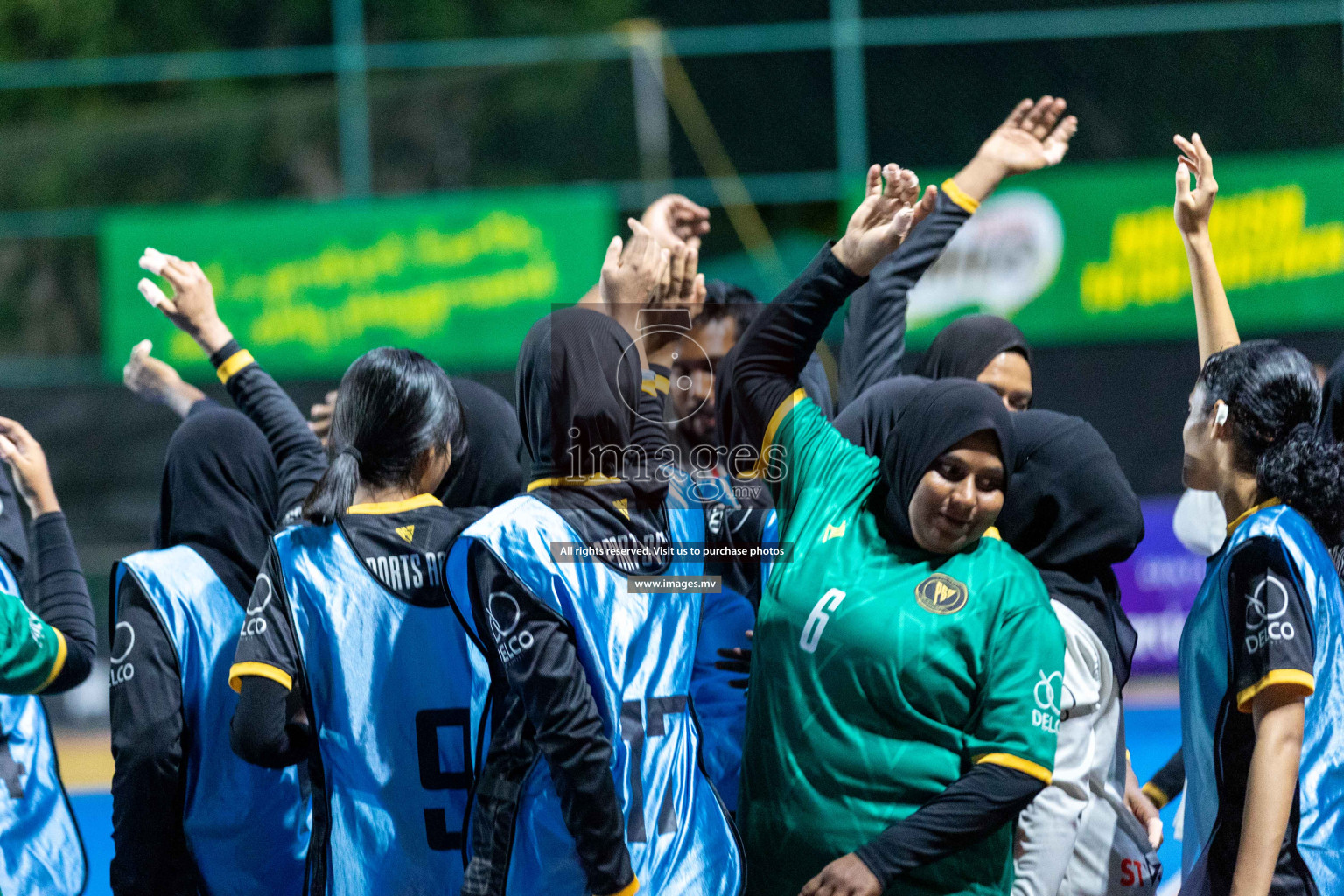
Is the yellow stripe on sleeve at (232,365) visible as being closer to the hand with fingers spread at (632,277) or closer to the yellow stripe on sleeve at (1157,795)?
the hand with fingers spread at (632,277)

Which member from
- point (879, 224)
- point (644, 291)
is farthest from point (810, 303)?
point (644, 291)

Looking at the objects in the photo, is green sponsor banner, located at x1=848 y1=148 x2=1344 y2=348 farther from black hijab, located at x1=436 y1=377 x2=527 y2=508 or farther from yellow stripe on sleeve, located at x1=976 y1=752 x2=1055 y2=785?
yellow stripe on sleeve, located at x1=976 y1=752 x2=1055 y2=785

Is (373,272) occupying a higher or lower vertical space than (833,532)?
higher

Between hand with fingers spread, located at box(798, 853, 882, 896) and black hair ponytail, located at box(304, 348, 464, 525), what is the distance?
1.11m

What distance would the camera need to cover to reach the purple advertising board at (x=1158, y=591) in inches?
347

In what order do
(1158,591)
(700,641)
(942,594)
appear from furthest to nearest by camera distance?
(1158,591) < (700,641) < (942,594)

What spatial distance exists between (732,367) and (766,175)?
10.5m

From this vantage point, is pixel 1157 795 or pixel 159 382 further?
pixel 159 382

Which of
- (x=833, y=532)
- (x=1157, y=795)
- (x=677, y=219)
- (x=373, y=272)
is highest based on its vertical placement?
(x=373, y=272)

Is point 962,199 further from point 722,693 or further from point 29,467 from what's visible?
point 29,467

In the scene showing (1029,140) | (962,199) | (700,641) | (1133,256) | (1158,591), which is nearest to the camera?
(700,641)

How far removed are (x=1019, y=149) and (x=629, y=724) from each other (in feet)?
6.12

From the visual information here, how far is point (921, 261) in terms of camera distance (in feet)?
11.8

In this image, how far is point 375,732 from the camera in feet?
9.14
